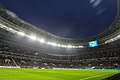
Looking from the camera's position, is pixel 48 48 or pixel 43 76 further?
pixel 48 48

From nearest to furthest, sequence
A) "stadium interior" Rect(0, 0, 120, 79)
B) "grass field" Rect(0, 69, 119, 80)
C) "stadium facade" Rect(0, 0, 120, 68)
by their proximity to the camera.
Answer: "grass field" Rect(0, 69, 119, 80), "stadium interior" Rect(0, 0, 120, 79), "stadium facade" Rect(0, 0, 120, 68)

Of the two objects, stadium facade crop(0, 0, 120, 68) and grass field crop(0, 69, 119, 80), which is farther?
stadium facade crop(0, 0, 120, 68)

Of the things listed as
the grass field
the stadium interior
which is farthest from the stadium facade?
the grass field

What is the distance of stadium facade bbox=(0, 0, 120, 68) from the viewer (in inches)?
2151

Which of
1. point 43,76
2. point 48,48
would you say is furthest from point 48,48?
point 43,76

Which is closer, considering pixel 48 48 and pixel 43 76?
pixel 43 76

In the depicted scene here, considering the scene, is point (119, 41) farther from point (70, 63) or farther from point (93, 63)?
point (70, 63)

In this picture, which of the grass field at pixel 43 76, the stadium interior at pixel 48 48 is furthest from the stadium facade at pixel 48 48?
the grass field at pixel 43 76

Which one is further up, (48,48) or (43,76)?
(48,48)

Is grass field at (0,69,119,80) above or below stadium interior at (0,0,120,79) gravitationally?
below

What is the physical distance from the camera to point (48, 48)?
8694 centimetres

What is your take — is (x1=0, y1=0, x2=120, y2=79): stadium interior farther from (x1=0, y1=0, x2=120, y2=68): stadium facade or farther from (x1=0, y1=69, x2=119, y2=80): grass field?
(x1=0, y1=69, x2=119, y2=80): grass field

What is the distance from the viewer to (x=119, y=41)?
74062 mm

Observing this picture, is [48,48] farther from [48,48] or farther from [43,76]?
[43,76]
